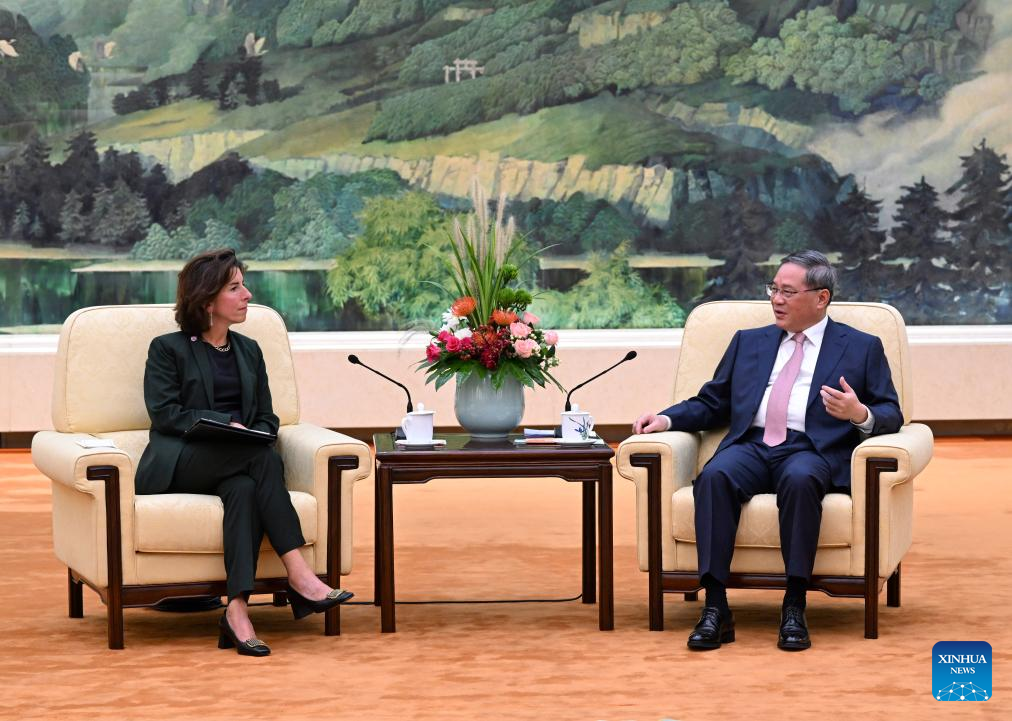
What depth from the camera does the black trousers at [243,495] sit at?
4.17 m

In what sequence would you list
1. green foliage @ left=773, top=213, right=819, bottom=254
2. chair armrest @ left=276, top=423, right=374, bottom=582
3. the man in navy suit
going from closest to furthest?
1. the man in navy suit
2. chair armrest @ left=276, top=423, right=374, bottom=582
3. green foliage @ left=773, top=213, right=819, bottom=254

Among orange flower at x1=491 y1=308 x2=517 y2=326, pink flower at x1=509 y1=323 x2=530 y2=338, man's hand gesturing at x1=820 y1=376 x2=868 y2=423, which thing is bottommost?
man's hand gesturing at x1=820 y1=376 x2=868 y2=423

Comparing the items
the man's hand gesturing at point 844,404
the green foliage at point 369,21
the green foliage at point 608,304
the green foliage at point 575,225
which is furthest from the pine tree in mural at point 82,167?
the man's hand gesturing at point 844,404

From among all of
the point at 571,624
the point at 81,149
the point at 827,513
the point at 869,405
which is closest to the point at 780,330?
the point at 869,405

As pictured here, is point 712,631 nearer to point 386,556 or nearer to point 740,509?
point 740,509

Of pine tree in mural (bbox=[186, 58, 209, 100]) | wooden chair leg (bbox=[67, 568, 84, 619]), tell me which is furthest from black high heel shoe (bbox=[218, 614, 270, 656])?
pine tree in mural (bbox=[186, 58, 209, 100])

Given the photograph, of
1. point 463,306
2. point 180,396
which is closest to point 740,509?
point 463,306

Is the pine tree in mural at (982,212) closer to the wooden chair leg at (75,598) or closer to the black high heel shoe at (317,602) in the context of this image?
the black high heel shoe at (317,602)

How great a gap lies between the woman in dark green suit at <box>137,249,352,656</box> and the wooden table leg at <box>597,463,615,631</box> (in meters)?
0.72

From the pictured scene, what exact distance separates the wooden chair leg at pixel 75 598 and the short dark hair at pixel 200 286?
81 cm

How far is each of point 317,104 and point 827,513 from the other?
606cm

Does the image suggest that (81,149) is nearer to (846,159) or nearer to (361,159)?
(361,159)

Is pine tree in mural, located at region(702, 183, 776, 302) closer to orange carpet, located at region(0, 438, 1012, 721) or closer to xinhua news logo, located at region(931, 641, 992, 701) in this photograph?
orange carpet, located at region(0, 438, 1012, 721)

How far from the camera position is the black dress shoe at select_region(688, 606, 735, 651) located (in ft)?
13.5
